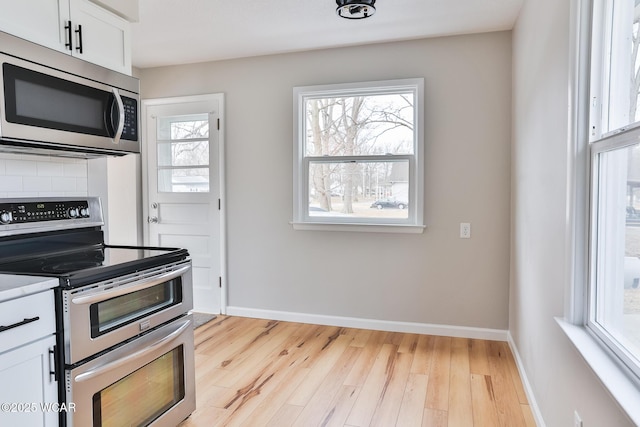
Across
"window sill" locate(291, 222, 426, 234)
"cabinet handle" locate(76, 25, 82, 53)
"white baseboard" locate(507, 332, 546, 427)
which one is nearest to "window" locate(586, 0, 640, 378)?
"white baseboard" locate(507, 332, 546, 427)

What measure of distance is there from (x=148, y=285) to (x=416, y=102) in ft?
8.32

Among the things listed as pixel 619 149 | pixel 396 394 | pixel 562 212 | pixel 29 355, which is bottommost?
pixel 396 394

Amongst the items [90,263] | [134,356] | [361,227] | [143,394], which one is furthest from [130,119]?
[361,227]

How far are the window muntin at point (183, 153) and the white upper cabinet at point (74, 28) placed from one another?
170 cm

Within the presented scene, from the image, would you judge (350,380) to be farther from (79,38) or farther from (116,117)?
(79,38)

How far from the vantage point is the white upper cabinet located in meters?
1.82

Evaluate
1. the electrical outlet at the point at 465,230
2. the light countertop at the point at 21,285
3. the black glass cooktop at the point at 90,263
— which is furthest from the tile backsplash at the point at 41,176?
the electrical outlet at the point at 465,230

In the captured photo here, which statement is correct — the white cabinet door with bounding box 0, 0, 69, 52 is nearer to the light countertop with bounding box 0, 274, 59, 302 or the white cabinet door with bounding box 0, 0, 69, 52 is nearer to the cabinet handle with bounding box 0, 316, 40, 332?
the light countertop with bounding box 0, 274, 59, 302

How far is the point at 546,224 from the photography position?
2.06 m

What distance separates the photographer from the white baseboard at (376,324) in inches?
135

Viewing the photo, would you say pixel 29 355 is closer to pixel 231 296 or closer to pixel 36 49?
pixel 36 49

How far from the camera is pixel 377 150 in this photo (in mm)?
3605

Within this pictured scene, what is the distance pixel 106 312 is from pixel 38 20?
4.36ft

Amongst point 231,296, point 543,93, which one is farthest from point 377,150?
point 231,296
